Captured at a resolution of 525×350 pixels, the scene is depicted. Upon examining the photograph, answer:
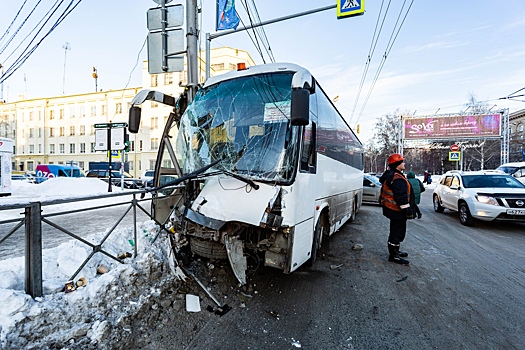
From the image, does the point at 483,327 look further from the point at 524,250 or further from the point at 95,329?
the point at 524,250

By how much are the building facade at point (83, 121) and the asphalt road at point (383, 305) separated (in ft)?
133

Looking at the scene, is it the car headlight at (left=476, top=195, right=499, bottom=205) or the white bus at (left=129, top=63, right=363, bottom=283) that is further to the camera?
the car headlight at (left=476, top=195, right=499, bottom=205)

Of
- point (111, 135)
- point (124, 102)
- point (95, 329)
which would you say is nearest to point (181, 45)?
point (95, 329)

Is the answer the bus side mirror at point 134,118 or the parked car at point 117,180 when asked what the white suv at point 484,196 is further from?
the parked car at point 117,180

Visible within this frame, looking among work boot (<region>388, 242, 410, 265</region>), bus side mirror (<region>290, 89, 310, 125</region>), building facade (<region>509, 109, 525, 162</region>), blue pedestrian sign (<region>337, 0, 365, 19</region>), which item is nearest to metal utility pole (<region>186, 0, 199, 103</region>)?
blue pedestrian sign (<region>337, 0, 365, 19</region>)

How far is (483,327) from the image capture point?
332 cm

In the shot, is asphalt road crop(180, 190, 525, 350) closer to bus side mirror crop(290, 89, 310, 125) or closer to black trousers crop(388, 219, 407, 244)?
black trousers crop(388, 219, 407, 244)

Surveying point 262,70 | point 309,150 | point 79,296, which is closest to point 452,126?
point 309,150

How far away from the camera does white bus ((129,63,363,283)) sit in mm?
3705

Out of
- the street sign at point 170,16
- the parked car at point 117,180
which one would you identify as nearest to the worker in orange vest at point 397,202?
the street sign at point 170,16

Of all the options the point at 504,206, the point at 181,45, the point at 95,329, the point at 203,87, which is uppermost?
the point at 181,45

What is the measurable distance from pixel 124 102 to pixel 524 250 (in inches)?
2021

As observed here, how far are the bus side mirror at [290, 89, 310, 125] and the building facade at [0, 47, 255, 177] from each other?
4108 centimetres

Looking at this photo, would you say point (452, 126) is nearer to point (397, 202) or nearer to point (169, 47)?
point (397, 202)
